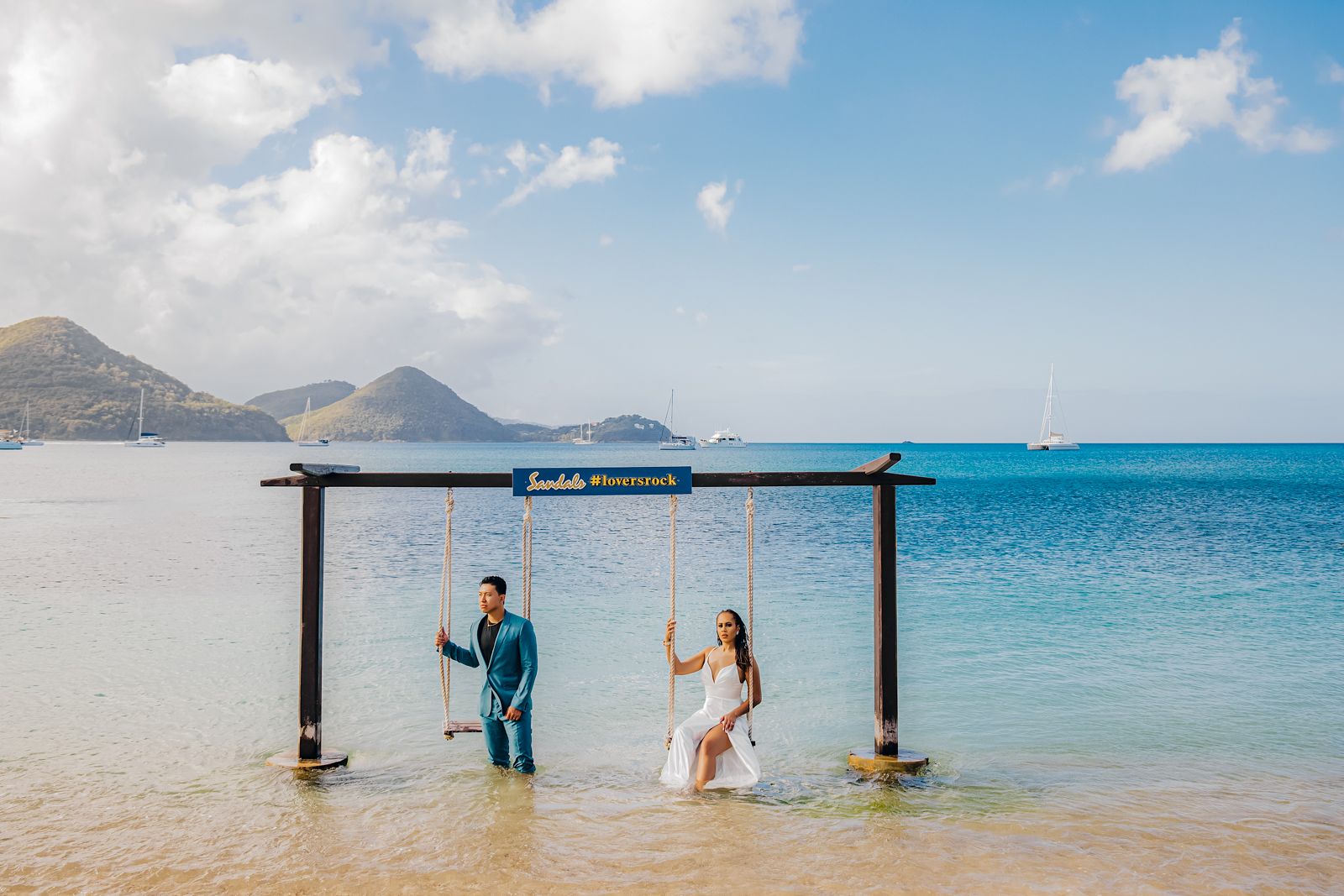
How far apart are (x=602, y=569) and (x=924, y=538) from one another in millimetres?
15242

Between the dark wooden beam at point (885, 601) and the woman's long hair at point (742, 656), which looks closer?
the woman's long hair at point (742, 656)

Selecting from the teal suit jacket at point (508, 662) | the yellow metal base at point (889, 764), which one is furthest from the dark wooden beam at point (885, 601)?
the teal suit jacket at point (508, 662)

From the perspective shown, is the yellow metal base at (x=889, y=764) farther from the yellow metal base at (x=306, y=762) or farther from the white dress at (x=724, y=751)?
the yellow metal base at (x=306, y=762)

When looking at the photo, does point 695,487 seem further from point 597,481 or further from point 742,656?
point 742,656

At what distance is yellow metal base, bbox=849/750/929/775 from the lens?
7523 mm

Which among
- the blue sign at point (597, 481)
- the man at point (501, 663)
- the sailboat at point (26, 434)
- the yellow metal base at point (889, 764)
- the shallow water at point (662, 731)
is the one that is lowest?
the shallow water at point (662, 731)

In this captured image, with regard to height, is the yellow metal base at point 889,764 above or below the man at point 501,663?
below

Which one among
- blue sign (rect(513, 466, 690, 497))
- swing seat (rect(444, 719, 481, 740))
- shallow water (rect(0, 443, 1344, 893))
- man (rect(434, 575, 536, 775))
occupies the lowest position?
shallow water (rect(0, 443, 1344, 893))

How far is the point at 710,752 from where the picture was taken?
23.2ft

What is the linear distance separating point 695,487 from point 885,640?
2105mm

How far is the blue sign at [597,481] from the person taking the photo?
6980 mm

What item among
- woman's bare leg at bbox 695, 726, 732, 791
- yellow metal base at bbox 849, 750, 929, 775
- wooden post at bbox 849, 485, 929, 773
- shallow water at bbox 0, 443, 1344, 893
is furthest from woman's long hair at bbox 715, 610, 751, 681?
yellow metal base at bbox 849, 750, 929, 775

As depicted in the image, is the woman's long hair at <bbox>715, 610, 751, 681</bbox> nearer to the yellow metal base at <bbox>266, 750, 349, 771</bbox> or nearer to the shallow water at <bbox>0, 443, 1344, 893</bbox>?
the shallow water at <bbox>0, 443, 1344, 893</bbox>

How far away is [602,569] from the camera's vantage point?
2373 centimetres
